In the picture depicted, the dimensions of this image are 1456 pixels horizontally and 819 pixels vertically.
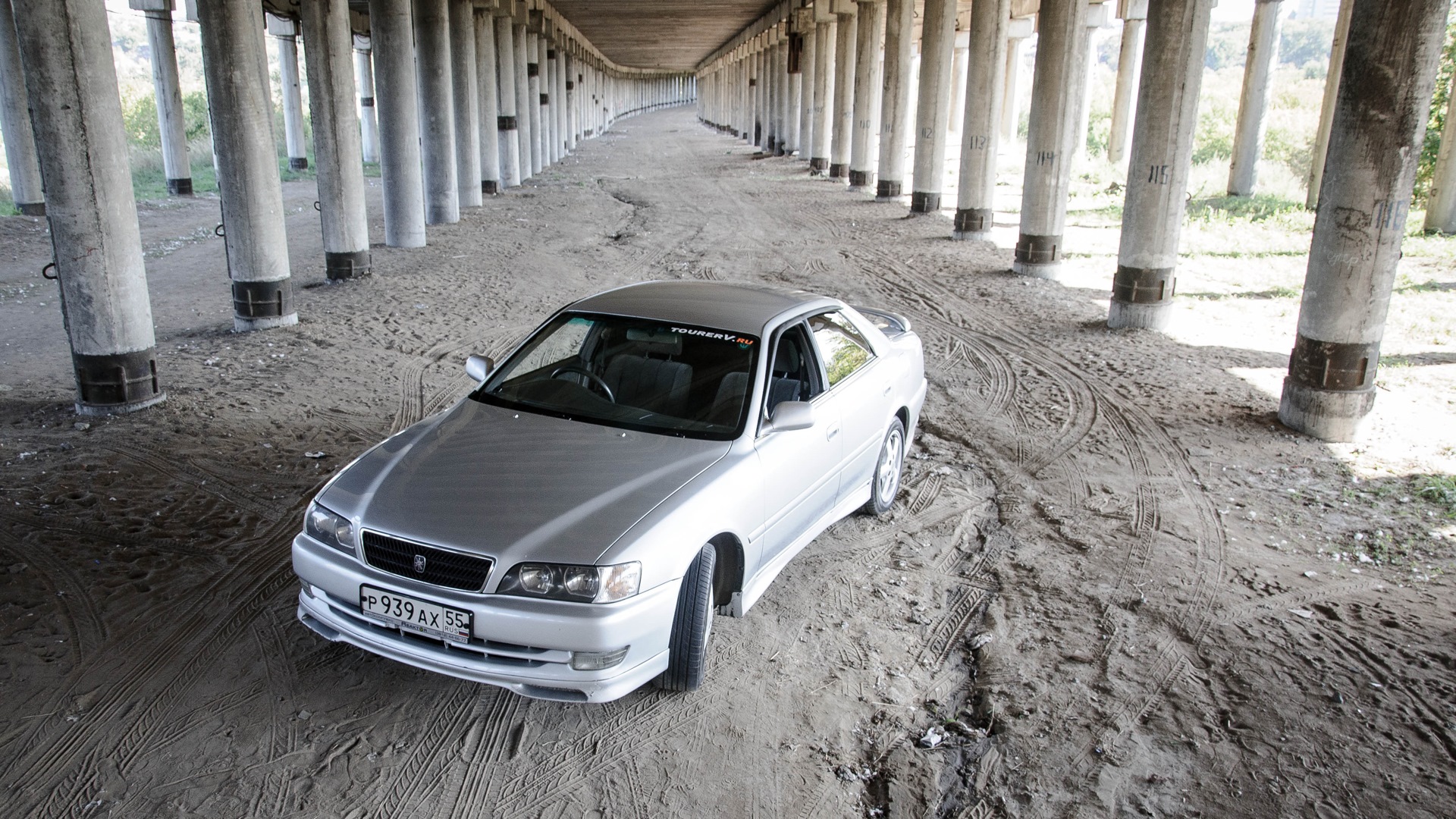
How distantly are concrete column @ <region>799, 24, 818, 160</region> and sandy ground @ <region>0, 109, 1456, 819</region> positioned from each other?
27394 mm

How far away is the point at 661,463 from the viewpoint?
4359 millimetres

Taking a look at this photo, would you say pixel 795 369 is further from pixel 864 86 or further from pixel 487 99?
pixel 864 86

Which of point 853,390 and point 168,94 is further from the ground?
point 168,94

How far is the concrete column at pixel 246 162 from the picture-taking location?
10578 mm

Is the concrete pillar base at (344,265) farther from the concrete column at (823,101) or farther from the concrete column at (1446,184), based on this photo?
the concrete column at (823,101)

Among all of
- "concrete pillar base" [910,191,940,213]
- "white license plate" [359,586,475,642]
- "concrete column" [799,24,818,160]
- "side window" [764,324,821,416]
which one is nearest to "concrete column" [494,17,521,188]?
"concrete column" [799,24,818,160]

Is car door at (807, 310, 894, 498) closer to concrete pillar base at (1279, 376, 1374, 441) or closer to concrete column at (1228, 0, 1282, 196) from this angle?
concrete pillar base at (1279, 376, 1374, 441)

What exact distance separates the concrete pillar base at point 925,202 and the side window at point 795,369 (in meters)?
18.2

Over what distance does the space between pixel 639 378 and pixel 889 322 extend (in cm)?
269

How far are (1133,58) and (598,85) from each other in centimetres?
4118

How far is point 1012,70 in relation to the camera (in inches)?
1831

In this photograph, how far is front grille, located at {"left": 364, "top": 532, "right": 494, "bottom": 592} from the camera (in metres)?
3.77

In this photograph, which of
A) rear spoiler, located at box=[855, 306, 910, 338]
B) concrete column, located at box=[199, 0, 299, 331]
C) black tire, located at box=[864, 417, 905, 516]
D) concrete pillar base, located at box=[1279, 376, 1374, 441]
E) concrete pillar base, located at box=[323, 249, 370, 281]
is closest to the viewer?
black tire, located at box=[864, 417, 905, 516]

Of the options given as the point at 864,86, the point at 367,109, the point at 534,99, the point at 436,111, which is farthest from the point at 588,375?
the point at 367,109
